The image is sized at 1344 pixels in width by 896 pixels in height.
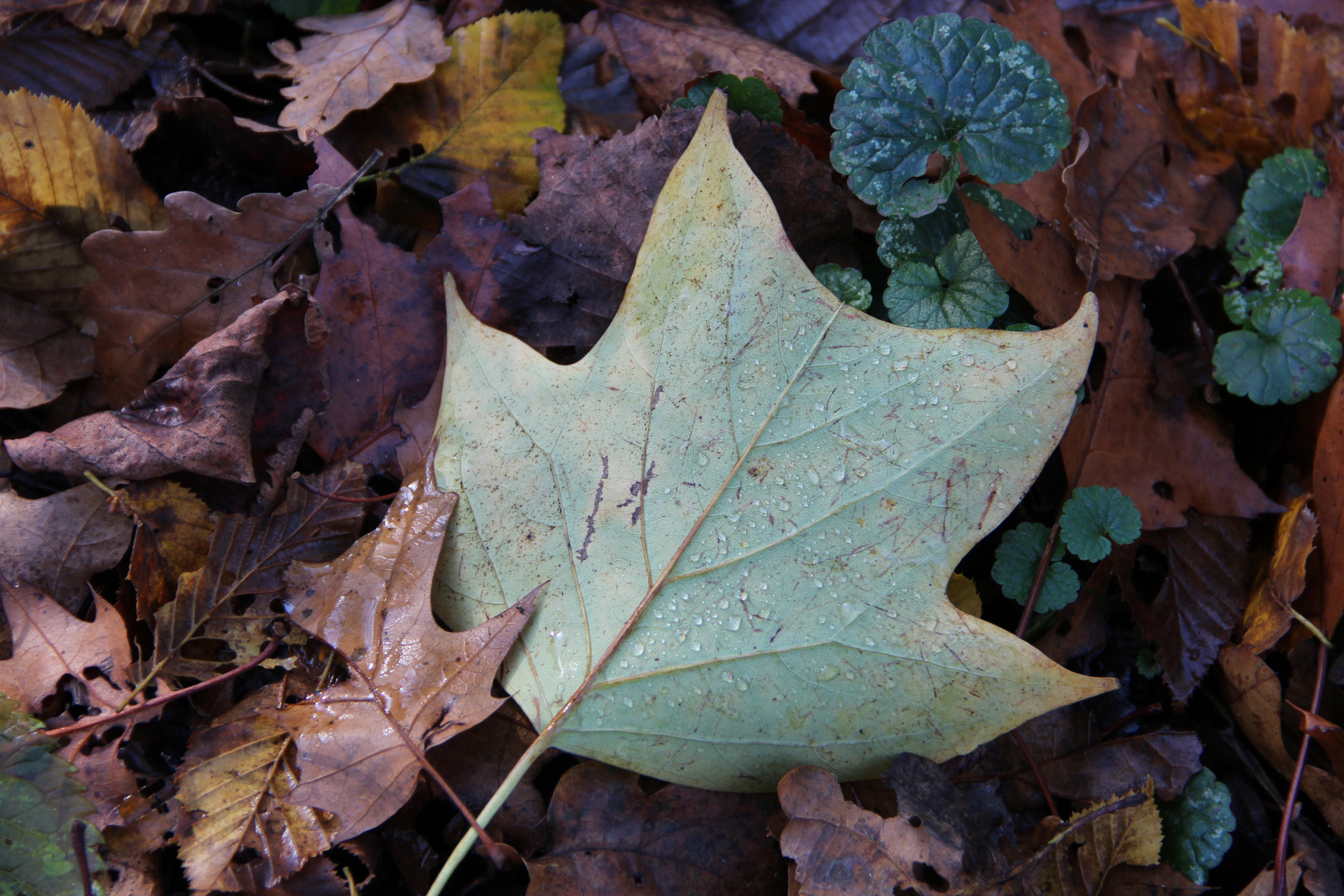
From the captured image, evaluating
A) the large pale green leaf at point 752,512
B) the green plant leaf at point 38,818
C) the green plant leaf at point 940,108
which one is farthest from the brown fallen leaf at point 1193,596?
the green plant leaf at point 38,818

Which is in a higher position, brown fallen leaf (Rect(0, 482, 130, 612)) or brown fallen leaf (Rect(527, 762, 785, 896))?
brown fallen leaf (Rect(0, 482, 130, 612))

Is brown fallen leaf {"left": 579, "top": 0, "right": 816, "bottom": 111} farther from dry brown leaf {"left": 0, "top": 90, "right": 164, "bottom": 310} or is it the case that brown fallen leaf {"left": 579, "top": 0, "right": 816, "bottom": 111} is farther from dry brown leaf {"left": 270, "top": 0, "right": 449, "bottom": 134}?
dry brown leaf {"left": 0, "top": 90, "right": 164, "bottom": 310}

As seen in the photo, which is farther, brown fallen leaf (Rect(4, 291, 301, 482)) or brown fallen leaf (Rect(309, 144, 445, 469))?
brown fallen leaf (Rect(309, 144, 445, 469))

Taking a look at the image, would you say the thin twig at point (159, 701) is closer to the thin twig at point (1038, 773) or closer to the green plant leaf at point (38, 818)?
the green plant leaf at point (38, 818)

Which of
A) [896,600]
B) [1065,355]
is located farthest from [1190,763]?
[1065,355]

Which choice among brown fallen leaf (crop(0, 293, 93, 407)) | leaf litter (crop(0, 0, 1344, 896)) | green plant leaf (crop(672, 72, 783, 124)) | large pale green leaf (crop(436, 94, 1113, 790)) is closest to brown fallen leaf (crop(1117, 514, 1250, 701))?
leaf litter (crop(0, 0, 1344, 896))

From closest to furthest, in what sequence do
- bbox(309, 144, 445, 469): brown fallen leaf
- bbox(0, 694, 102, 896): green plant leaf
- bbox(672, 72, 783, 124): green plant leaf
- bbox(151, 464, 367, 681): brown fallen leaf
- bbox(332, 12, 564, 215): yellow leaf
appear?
bbox(0, 694, 102, 896): green plant leaf → bbox(151, 464, 367, 681): brown fallen leaf → bbox(309, 144, 445, 469): brown fallen leaf → bbox(672, 72, 783, 124): green plant leaf → bbox(332, 12, 564, 215): yellow leaf

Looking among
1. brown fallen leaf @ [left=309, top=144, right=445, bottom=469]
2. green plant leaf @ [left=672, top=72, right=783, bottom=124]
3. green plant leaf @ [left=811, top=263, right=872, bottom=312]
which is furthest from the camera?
green plant leaf @ [left=672, top=72, right=783, bottom=124]

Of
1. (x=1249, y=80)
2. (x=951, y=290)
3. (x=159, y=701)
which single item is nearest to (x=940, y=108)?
(x=951, y=290)

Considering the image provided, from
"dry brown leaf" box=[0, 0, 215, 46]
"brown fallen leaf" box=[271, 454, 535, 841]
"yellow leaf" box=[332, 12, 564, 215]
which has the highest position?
"dry brown leaf" box=[0, 0, 215, 46]
